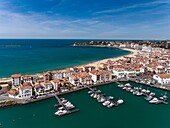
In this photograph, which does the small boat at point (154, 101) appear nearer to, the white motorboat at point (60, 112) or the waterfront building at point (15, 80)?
the white motorboat at point (60, 112)

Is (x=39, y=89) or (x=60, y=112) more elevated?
(x=39, y=89)

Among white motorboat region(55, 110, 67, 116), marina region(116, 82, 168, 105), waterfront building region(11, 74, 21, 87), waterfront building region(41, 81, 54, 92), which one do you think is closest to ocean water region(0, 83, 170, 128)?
white motorboat region(55, 110, 67, 116)

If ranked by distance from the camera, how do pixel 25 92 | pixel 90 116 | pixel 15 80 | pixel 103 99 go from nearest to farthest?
pixel 90 116
pixel 103 99
pixel 25 92
pixel 15 80

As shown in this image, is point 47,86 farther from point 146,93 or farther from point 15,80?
point 146,93

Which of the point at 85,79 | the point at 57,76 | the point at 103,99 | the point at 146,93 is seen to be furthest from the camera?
the point at 57,76

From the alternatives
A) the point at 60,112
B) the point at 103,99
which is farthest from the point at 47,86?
the point at 103,99

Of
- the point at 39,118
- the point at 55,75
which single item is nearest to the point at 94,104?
the point at 39,118

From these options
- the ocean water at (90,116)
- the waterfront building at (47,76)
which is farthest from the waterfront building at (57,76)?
the ocean water at (90,116)

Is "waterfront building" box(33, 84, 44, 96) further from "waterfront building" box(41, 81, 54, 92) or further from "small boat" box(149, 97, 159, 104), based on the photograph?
"small boat" box(149, 97, 159, 104)
